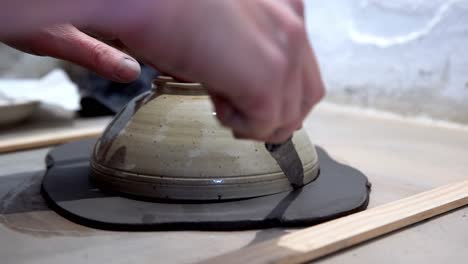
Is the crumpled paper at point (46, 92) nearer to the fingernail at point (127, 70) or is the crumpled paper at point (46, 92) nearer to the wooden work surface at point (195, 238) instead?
the wooden work surface at point (195, 238)

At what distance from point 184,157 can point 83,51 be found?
0.80ft

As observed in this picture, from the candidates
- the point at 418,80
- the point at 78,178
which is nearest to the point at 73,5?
the point at 78,178

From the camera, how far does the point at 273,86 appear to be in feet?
1.48

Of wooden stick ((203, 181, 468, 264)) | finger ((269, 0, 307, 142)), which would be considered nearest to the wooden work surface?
wooden stick ((203, 181, 468, 264))

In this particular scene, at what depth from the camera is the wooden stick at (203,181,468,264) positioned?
1.86 ft

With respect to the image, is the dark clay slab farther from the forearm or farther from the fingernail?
the forearm

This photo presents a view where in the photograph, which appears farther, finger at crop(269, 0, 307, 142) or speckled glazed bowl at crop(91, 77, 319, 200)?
speckled glazed bowl at crop(91, 77, 319, 200)

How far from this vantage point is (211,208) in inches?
27.9

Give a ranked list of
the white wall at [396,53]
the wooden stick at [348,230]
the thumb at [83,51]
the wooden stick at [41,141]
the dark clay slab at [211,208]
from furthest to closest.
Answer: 1. the white wall at [396,53]
2. the wooden stick at [41,141]
3. the thumb at [83,51]
4. the dark clay slab at [211,208]
5. the wooden stick at [348,230]

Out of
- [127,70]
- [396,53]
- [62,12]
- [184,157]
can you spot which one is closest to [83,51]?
[127,70]

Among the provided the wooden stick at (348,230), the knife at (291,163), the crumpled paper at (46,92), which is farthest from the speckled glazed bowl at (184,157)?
the crumpled paper at (46,92)

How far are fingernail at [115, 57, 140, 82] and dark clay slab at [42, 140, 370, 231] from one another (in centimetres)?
16

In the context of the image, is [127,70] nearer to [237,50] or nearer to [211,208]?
[211,208]

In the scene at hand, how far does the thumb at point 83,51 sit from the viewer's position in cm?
84
